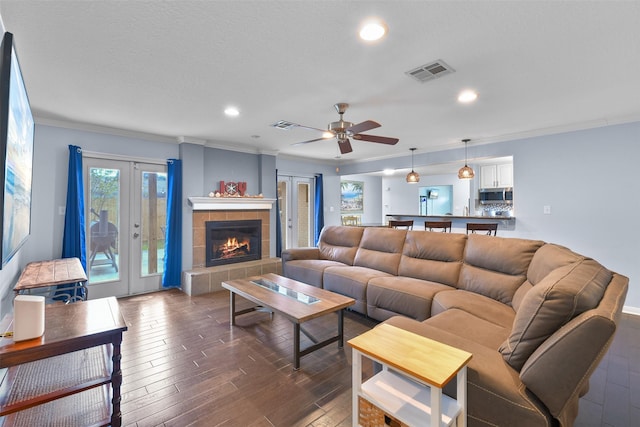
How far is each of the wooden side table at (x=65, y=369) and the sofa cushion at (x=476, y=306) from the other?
2.38 m

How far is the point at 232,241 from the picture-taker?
5387 mm

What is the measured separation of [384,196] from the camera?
10.8 m

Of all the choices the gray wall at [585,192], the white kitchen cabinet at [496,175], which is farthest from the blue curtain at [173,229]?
the white kitchen cabinet at [496,175]

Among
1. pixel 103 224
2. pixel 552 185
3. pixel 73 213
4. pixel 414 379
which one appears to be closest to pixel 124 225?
pixel 103 224

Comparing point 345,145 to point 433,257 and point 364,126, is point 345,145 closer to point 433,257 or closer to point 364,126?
point 364,126

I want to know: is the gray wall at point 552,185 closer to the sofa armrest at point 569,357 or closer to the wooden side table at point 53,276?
the wooden side table at point 53,276

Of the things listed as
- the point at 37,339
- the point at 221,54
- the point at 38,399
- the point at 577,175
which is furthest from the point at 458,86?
the point at 38,399

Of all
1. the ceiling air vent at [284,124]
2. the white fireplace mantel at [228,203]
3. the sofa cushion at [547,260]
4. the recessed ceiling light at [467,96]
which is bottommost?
the sofa cushion at [547,260]

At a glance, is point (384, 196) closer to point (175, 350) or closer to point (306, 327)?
point (306, 327)

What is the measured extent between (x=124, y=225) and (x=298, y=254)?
106 inches

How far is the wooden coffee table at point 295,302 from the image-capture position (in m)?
2.41

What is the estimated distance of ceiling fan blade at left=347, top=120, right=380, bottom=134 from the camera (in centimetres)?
279

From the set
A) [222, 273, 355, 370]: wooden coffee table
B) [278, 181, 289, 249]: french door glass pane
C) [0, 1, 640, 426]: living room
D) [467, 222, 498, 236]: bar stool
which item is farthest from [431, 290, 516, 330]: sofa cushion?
[278, 181, 289, 249]: french door glass pane

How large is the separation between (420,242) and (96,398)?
11.1 feet
